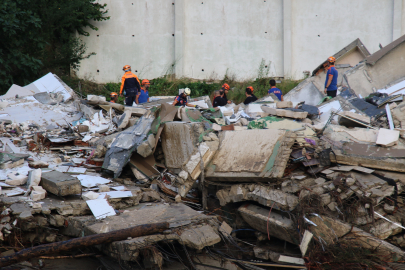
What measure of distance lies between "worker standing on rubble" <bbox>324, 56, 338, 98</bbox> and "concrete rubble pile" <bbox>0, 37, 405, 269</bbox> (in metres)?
1.50

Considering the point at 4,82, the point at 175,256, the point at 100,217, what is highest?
the point at 4,82

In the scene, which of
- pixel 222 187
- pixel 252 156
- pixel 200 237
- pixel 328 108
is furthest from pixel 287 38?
pixel 200 237

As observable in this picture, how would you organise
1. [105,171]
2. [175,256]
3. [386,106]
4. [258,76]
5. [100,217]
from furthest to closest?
[258,76]
[386,106]
[105,171]
[100,217]
[175,256]

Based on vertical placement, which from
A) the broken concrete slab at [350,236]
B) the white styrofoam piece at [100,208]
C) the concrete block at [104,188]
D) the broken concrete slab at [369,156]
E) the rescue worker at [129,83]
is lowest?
the broken concrete slab at [350,236]

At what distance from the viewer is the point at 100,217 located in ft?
12.9

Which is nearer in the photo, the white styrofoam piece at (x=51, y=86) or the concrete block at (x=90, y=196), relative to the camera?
the concrete block at (x=90, y=196)

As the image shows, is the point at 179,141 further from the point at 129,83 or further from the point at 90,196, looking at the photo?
the point at 129,83

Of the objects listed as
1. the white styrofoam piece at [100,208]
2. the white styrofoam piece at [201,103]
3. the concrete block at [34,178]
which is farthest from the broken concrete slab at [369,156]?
the concrete block at [34,178]

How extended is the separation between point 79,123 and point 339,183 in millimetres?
4948

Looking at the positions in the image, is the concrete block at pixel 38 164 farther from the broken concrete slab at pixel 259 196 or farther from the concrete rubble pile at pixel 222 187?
the broken concrete slab at pixel 259 196

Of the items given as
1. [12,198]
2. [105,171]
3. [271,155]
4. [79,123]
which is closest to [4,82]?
[79,123]

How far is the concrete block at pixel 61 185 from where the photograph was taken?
410 centimetres

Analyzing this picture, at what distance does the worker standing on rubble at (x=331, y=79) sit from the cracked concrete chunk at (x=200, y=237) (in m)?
5.46

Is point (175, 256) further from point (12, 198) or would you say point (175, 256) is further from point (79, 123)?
point (79, 123)
